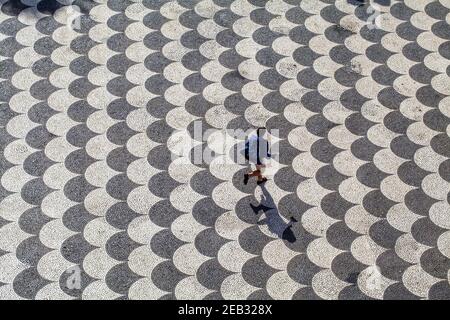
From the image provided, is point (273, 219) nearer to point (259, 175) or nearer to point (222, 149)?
point (259, 175)

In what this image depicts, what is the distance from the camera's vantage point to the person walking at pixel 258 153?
29.1ft

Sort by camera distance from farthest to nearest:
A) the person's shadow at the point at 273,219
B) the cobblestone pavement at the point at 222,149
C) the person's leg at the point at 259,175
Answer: the person's leg at the point at 259,175, the person's shadow at the point at 273,219, the cobblestone pavement at the point at 222,149

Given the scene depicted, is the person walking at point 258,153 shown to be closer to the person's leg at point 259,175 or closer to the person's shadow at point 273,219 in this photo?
the person's leg at point 259,175

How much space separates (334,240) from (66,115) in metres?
4.08

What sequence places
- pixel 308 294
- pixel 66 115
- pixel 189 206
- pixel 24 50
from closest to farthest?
pixel 308 294
pixel 189 206
pixel 66 115
pixel 24 50

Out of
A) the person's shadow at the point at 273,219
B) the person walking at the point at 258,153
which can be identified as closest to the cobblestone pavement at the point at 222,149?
the person's shadow at the point at 273,219

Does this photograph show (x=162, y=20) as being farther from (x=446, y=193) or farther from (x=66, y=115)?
(x=446, y=193)

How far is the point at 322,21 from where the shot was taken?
1095cm

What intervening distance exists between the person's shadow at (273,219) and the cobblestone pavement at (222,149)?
0.6 inches

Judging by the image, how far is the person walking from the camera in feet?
29.1

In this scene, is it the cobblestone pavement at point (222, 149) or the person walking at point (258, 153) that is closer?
the cobblestone pavement at point (222, 149)

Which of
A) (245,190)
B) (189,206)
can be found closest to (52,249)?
(189,206)

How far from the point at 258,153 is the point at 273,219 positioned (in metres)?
1.00

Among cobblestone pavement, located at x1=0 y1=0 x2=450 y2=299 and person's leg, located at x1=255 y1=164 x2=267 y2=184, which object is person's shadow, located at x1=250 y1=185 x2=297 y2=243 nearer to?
cobblestone pavement, located at x1=0 y1=0 x2=450 y2=299
